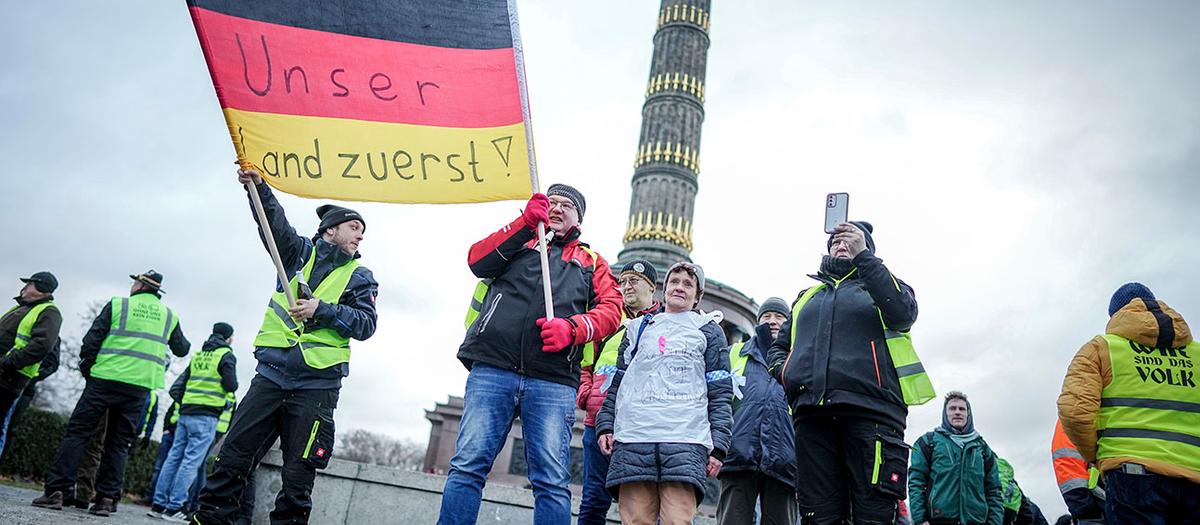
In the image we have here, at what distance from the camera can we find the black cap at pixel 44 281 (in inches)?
264

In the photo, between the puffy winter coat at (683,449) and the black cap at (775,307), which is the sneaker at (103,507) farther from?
the black cap at (775,307)

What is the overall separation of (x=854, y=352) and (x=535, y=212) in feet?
5.33

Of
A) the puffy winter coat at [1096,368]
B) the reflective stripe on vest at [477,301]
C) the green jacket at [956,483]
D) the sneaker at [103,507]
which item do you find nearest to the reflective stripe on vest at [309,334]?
the reflective stripe on vest at [477,301]

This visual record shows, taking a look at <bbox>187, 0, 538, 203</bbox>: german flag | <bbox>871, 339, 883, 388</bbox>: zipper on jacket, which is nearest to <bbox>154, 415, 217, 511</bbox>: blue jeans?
<bbox>187, 0, 538, 203</bbox>: german flag

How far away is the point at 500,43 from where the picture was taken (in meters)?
4.16

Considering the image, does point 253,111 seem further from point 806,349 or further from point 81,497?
point 81,497

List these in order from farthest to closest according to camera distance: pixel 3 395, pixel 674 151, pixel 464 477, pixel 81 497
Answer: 1. pixel 674 151
2. pixel 3 395
3. pixel 81 497
4. pixel 464 477

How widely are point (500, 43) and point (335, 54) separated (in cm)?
82

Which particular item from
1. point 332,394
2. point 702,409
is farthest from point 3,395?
point 702,409

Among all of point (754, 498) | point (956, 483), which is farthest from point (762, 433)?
point (956, 483)

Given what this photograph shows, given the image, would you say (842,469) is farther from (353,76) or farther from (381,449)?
(381,449)

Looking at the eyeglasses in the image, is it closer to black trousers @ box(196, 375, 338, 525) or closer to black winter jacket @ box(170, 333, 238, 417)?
black trousers @ box(196, 375, 338, 525)

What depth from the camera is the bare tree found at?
6912 centimetres

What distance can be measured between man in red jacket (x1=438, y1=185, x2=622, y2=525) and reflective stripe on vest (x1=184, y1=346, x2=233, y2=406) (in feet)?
16.5
